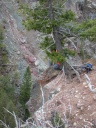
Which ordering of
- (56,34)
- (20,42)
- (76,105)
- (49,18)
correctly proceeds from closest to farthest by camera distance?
(76,105)
(49,18)
(56,34)
(20,42)

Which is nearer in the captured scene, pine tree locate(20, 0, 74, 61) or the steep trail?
pine tree locate(20, 0, 74, 61)

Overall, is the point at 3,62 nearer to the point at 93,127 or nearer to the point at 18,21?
the point at 18,21

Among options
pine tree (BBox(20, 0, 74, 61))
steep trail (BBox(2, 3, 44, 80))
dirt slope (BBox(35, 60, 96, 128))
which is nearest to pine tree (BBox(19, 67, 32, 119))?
steep trail (BBox(2, 3, 44, 80))

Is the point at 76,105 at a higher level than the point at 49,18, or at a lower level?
lower

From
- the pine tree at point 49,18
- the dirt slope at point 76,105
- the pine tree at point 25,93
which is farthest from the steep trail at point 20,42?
the dirt slope at point 76,105

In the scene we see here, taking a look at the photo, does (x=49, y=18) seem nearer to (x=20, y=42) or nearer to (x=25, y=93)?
(x=25, y=93)

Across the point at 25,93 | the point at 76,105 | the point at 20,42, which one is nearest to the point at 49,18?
the point at 76,105

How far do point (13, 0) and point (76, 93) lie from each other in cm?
2775

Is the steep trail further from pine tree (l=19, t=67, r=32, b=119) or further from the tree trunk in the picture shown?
the tree trunk

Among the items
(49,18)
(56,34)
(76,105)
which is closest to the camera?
(76,105)

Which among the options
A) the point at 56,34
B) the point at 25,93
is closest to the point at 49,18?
the point at 56,34

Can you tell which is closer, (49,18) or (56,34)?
(49,18)

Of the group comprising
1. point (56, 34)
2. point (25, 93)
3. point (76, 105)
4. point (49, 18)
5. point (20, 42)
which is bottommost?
point (25, 93)

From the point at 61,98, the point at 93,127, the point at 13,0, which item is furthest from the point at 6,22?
the point at 93,127
